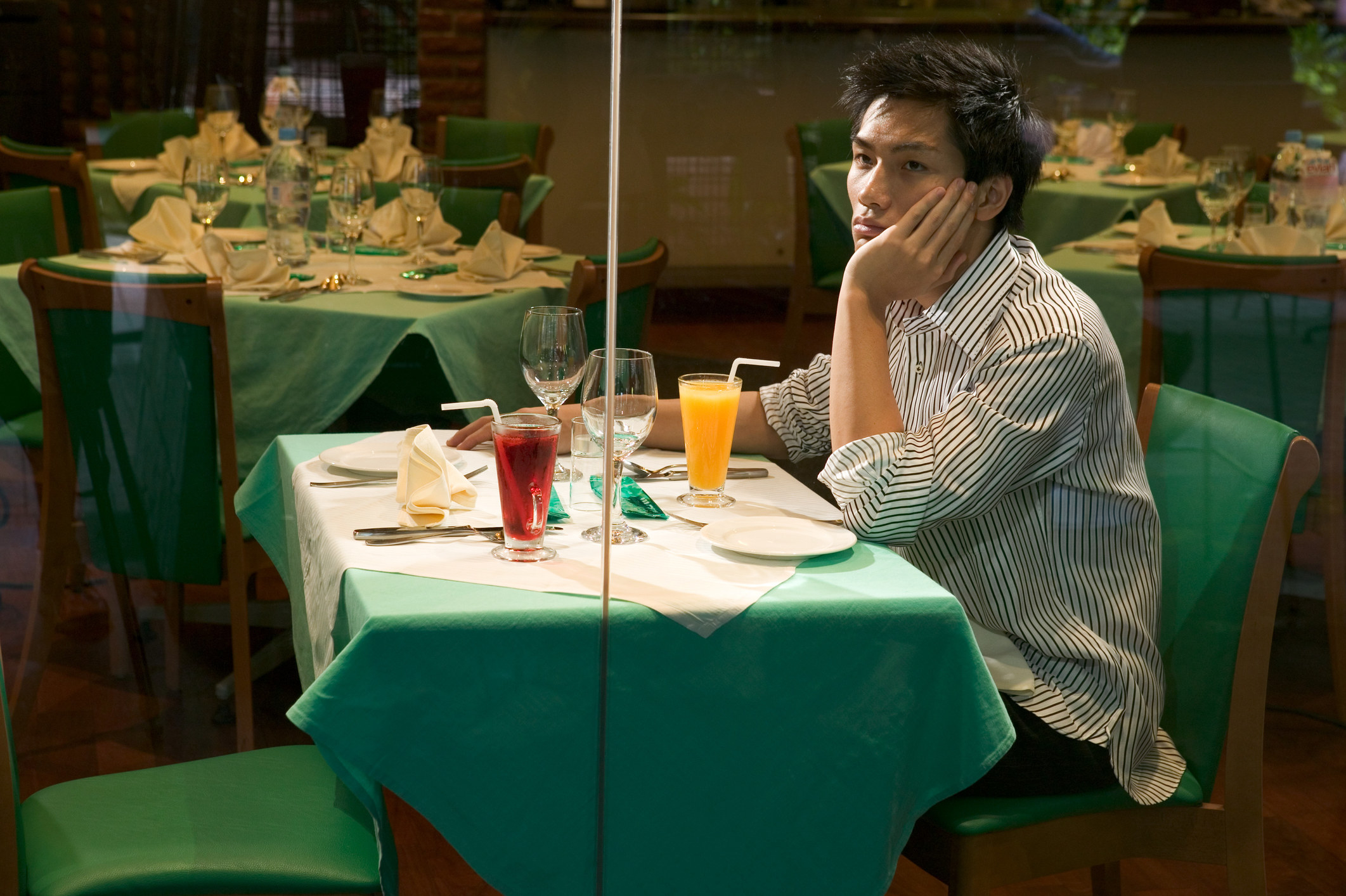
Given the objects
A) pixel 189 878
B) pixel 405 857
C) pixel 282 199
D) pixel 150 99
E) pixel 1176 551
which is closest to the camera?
pixel 189 878

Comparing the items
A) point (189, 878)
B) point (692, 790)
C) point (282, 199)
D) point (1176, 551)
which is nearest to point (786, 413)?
point (1176, 551)

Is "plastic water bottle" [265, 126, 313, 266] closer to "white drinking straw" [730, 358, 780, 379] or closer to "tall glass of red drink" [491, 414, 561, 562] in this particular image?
"white drinking straw" [730, 358, 780, 379]

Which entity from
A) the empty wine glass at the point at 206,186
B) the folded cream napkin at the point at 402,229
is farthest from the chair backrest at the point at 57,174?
the folded cream napkin at the point at 402,229

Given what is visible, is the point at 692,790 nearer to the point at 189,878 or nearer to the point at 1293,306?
the point at 189,878

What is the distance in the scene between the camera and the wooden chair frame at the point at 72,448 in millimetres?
1720

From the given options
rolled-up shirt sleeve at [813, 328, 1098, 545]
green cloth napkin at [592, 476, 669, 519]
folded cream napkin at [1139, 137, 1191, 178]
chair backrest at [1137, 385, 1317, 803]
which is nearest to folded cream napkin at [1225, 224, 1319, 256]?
folded cream napkin at [1139, 137, 1191, 178]

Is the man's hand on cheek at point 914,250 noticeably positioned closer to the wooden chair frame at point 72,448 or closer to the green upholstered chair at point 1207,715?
the green upholstered chair at point 1207,715

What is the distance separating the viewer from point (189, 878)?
1229 millimetres

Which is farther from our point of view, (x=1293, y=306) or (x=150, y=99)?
(x=1293, y=306)

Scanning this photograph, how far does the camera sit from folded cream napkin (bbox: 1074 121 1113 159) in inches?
85.1

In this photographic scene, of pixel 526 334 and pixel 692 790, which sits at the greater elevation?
pixel 526 334

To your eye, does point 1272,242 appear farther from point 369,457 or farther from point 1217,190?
point 369,457

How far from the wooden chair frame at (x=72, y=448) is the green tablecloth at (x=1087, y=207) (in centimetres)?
134

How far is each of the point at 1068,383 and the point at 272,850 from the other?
34.8 inches
